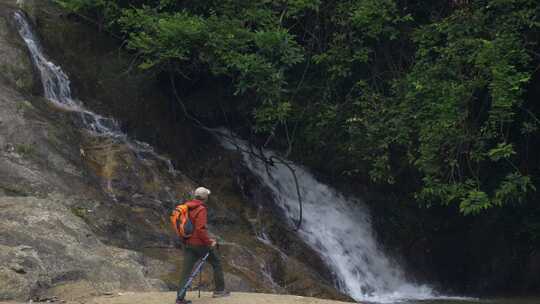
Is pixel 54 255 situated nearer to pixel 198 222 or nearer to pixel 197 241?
pixel 197 241

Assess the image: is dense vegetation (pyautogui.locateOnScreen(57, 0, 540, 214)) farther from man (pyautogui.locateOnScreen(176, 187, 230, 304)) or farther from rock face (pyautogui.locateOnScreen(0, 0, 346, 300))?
man (pyautogui.locateOnScreen(176, 187, 230, 304))

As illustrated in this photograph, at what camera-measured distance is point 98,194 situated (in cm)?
1195

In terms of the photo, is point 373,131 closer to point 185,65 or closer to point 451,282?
point 185,65

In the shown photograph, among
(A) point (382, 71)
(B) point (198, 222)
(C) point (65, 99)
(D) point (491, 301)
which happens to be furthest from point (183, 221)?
(D) point (491, 301)

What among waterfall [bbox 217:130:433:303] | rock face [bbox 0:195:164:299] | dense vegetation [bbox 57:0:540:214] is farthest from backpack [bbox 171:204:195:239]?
waterfall [bbox 217:130:433:303]

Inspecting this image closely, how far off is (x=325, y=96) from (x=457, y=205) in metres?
4.99

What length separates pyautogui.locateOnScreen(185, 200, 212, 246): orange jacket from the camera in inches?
319

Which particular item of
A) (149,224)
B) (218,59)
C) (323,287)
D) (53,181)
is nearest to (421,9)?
(218,59)

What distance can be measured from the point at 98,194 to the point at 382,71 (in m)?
6.85

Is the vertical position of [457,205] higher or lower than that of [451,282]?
higher

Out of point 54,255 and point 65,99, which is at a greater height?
point 65,99

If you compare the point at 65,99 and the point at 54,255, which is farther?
the point at 65,99

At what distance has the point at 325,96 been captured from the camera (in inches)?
602

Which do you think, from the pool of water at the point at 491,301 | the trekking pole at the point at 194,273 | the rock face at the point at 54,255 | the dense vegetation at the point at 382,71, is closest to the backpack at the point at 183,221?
the trekking pole at the point at 194,273
